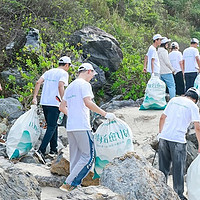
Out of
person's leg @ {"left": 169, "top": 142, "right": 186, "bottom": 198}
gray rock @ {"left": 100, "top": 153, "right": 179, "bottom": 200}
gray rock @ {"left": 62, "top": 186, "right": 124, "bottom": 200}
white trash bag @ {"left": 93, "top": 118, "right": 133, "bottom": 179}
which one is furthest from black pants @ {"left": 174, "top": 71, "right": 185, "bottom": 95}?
gray rock @ {"left": 62, "top": 186, "right": 124, "bottom": 200}

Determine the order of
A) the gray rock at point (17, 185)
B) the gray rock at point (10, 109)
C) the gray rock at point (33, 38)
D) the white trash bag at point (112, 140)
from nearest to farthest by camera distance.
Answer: the gray rock at point (17, 185)
the white trash bag at point (112, 140)
the gray rock at point (10, 109)
the gray rock at point (33, 38)

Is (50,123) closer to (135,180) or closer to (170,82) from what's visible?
(135,180)

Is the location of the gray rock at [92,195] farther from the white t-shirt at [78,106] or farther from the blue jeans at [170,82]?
the blue jeans at [170,82]

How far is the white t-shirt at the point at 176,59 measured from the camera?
944 centimetres

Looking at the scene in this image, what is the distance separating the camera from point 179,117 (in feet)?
16.9

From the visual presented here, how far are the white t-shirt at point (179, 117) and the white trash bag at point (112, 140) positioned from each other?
0.47 metres

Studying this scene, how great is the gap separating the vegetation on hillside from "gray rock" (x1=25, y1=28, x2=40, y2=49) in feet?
0.54

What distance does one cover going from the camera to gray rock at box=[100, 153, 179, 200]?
3.56 metres

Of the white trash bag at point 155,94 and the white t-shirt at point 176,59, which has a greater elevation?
the white t-shirt at point 176,59

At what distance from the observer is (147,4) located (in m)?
17.1

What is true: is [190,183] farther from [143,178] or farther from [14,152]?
[14,152]

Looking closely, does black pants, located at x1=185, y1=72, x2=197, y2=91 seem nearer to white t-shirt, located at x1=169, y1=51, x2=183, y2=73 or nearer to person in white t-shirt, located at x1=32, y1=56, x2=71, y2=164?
white t-shirt, located at x1=169, y1=51, x2=183, y2=73

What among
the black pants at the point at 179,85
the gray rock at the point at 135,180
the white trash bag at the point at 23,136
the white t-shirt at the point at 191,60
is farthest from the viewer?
the black pants at the point at 179,85

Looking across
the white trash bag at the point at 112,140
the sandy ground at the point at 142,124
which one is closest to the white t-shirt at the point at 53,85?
the white trash bag at the point at 112,140
